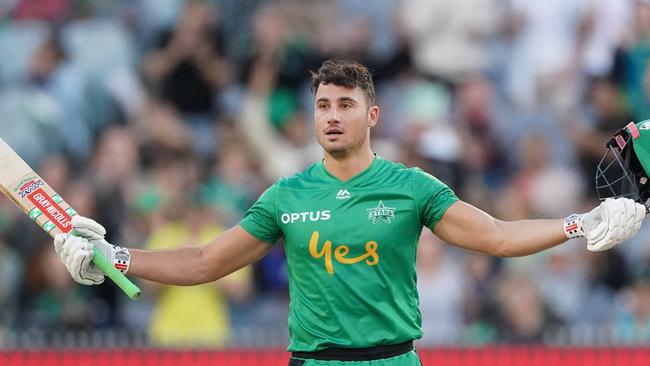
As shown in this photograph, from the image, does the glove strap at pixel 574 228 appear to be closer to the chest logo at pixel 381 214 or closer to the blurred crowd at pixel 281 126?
the chest logo at pixel 381 214

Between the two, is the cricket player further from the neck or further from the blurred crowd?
the blurred crowd

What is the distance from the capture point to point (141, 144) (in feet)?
46.1

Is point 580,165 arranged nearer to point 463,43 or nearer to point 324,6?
point 463,43

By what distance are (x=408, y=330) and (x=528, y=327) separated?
17.4 feet

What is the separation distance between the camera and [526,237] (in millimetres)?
7215

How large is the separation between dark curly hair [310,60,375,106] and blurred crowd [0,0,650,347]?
5.19 m

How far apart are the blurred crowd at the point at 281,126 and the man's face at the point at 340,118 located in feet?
17.2

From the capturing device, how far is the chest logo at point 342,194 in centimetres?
761

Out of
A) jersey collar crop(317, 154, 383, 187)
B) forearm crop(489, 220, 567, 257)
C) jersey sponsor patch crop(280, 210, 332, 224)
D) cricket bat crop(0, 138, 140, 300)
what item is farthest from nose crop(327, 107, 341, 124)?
cricket bat crop(0, 138, 140, 300)

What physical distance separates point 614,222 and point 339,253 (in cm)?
154

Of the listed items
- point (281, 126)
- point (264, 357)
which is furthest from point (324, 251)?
point (281, 126)

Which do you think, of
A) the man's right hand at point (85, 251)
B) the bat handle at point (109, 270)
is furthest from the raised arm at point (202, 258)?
the bat handle at point (109, 270)

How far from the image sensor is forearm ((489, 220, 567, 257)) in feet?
23.3

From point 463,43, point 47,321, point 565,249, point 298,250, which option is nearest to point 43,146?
point 47,321
